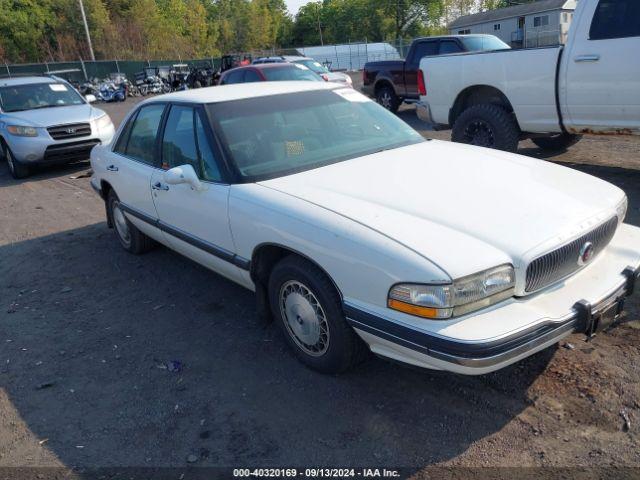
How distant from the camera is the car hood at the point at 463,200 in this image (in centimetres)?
265

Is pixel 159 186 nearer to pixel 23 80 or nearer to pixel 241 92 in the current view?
pixel 241 92

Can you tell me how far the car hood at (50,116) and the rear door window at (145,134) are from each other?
18.8ft

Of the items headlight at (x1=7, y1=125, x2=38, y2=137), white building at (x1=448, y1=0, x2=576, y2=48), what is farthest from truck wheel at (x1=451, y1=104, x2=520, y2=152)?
white building at (x1=448, y1=0, x2=576, y2=48)

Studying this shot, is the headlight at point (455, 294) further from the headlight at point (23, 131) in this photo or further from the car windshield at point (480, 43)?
the car windshield at point (480, 43)

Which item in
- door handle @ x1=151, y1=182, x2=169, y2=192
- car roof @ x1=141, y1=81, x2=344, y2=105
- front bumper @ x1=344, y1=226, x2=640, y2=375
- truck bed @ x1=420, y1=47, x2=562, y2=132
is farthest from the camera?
truck bed @ x1=420, y1=47, x2=562, y2=132

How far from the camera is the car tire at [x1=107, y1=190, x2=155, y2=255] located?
5.45 metres

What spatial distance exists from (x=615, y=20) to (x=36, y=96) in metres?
9.99

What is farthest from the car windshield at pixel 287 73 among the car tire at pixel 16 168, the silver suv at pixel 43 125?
the car tire at pixel 16 168

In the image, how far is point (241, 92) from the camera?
4277mm

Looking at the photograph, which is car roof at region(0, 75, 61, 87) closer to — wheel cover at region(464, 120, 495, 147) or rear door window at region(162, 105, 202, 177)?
rear door window at region(162, 105, 202, 177)

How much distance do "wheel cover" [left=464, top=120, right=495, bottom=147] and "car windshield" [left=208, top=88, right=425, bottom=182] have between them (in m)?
3.13

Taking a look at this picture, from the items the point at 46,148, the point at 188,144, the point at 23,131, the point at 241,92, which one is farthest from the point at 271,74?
the point at 188,144

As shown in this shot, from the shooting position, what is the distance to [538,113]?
6.72 m

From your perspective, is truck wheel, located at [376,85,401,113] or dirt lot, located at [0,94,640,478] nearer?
dirt lot, located at [0,94,640,478]
